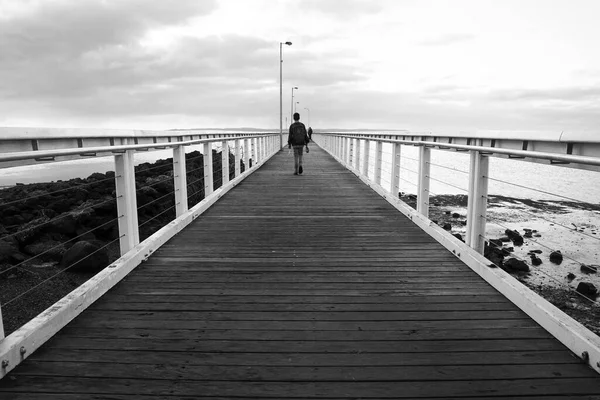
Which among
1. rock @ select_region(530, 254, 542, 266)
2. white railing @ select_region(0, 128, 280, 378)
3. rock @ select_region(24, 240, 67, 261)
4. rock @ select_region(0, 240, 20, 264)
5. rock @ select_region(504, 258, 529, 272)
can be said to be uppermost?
white railing @ select_region(0, 128, 280, 378)

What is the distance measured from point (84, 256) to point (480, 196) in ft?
20.4

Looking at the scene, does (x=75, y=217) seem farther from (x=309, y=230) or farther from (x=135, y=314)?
(x=135, y=314)

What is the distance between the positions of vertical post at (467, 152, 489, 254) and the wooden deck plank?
1.21ft

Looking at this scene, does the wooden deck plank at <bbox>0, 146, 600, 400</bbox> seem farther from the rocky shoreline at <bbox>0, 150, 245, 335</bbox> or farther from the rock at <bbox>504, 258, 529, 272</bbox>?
the rock at <bbox>504, 258, 529, 272</bbox>

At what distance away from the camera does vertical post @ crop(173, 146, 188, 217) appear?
609 cm

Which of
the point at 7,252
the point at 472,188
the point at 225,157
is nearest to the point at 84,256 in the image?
the point at 7,252

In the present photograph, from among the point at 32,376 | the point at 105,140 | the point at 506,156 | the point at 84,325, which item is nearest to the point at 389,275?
the point at 506,156

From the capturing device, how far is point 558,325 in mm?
2979

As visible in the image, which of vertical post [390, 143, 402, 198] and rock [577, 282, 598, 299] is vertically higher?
vertical post [390, 143, 402, 198]

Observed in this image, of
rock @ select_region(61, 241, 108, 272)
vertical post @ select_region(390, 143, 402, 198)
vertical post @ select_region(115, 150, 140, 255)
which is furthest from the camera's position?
rock @ select_region(61, 241, 108, 272)

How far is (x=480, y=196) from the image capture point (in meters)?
4.50

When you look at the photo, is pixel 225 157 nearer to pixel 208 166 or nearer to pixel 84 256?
pixel 208 166

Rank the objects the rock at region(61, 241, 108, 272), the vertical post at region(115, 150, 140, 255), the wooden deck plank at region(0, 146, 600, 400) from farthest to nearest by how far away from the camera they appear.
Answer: the rock at region(61, 241, 108, 272) < the vertical post at region(115, 150, 140, 255) < the wooden deck plank at region(0, 146, 600, 400)

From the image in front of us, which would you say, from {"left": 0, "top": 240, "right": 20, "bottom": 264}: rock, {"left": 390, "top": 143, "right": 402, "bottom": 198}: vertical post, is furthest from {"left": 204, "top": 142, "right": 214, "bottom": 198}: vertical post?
{"left": 0, "top": 240, "right": 20, "bottom": 264}: rock
